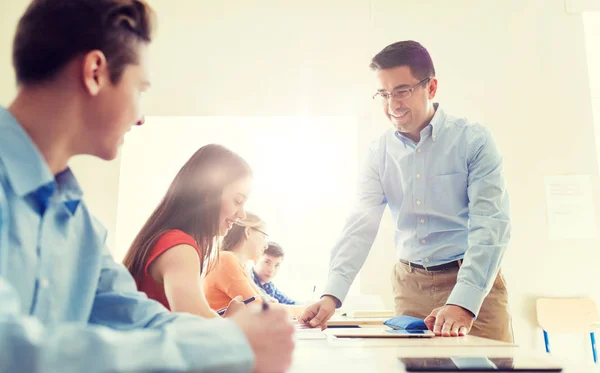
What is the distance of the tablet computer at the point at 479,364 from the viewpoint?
628 millimetres

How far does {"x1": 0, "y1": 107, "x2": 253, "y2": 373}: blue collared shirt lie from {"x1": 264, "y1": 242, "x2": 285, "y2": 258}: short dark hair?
102 inches

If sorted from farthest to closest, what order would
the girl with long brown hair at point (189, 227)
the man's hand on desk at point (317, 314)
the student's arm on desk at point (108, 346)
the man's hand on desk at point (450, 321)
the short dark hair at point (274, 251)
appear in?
the short dark hair at point (274, 251) → the man's hand on desk at point (317, 314) → the man's hand on desk at point (450, 321) → the girl with long brown hair at point (189, 227) → the student's arm on desk at point (108, 346)

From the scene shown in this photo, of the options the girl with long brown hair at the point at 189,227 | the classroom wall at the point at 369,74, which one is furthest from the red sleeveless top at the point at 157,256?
the classroom wall at the point at 369,74

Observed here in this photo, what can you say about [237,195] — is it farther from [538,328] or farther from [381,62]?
[538,328]

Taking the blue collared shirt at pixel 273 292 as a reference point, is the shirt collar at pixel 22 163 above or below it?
above

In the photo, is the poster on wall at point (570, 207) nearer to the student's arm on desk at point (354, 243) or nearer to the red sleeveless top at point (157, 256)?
the student's arm on desk at point (354, 243)

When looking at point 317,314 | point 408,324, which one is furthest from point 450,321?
point 317,314

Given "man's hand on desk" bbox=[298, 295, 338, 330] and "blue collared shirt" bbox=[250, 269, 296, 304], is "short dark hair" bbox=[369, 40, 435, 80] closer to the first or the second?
"man's hand on desk" bbox=[298, 295, 338, 330]

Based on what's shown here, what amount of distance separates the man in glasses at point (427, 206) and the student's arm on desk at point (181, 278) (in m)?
0.51

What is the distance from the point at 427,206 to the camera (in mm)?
1715

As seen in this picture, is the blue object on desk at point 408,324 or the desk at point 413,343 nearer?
the desk at point 413,343

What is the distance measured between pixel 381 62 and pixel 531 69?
2340mm

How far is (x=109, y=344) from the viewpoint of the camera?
1.32 ft

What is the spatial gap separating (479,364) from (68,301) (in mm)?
582
